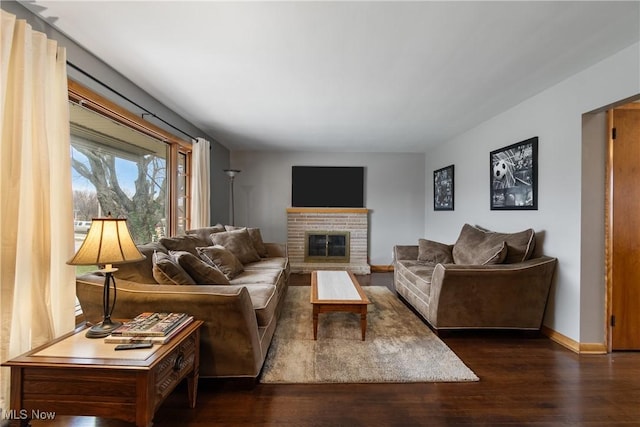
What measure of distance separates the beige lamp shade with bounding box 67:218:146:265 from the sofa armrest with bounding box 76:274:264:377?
1.03ft

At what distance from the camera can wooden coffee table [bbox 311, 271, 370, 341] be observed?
8.22 ft

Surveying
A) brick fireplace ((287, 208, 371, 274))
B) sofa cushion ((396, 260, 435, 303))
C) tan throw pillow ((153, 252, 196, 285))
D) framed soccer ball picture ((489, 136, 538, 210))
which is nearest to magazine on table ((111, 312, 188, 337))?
tan throw pillow ((153, 252, 196, 285))

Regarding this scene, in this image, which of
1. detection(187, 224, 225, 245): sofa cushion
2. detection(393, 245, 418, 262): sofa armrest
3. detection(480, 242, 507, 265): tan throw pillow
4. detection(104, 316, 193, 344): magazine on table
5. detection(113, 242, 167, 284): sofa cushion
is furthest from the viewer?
detection(393, 245, 418, 262): sofa armrest

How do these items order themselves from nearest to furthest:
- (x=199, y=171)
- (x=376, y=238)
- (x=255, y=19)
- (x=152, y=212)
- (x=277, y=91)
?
1. (x=255, y=19)
2. (x=277, y=91)
3. (x=152, y=212)
4. (x=199, y=171)
5. (x=376, y=238)

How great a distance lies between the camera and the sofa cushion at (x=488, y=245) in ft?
9.12

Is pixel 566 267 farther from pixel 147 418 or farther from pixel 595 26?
pixel 147 418

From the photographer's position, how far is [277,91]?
283cm

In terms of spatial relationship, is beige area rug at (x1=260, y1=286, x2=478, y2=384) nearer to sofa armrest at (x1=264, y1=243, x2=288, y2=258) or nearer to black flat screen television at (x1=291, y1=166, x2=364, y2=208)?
sofa armrest at (x1=264, y1=243, x2=288, y2=258)

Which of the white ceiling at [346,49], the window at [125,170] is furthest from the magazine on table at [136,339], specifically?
the white ceiling at [346,49]

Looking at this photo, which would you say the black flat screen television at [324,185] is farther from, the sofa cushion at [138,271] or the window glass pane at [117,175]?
the sofa cushion at [138,271]

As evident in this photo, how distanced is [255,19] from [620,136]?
120 inches

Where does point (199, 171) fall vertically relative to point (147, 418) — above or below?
above

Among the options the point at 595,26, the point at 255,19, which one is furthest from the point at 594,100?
the point at 255,19

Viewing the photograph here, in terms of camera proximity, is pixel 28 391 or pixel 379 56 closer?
pixel 28 391
